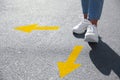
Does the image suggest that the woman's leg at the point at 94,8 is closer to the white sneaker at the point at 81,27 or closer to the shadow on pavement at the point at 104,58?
the white sneaker at the point at 81,27

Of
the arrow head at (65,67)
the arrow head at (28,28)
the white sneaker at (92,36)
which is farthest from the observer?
the arrow head at (28,28)

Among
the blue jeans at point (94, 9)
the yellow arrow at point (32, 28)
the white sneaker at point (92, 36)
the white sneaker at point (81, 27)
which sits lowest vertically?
the yellow arrow at point (32, 28)

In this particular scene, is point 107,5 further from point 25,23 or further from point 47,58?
point 47,58

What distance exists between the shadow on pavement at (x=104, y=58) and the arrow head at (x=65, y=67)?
0.84 ft

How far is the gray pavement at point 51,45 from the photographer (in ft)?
11.2

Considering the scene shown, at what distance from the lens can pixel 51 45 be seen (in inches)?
161

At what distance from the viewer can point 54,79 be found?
3.27 m

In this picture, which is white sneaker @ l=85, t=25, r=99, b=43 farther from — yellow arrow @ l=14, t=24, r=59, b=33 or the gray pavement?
yellow arrow @ l=14, t=24, r=59, b=33

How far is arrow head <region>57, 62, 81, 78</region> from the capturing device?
3402 mm

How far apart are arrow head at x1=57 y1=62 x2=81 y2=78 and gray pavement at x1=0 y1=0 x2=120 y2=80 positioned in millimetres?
53

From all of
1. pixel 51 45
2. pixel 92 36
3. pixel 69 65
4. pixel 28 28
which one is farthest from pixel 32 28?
pixel 69 65

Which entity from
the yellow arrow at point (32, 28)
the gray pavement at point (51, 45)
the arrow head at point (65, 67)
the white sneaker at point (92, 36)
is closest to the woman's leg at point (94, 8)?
the white sneaker at point (92, 36)

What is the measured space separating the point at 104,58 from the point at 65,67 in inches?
20.5

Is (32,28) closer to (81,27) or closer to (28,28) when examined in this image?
(28,28)
